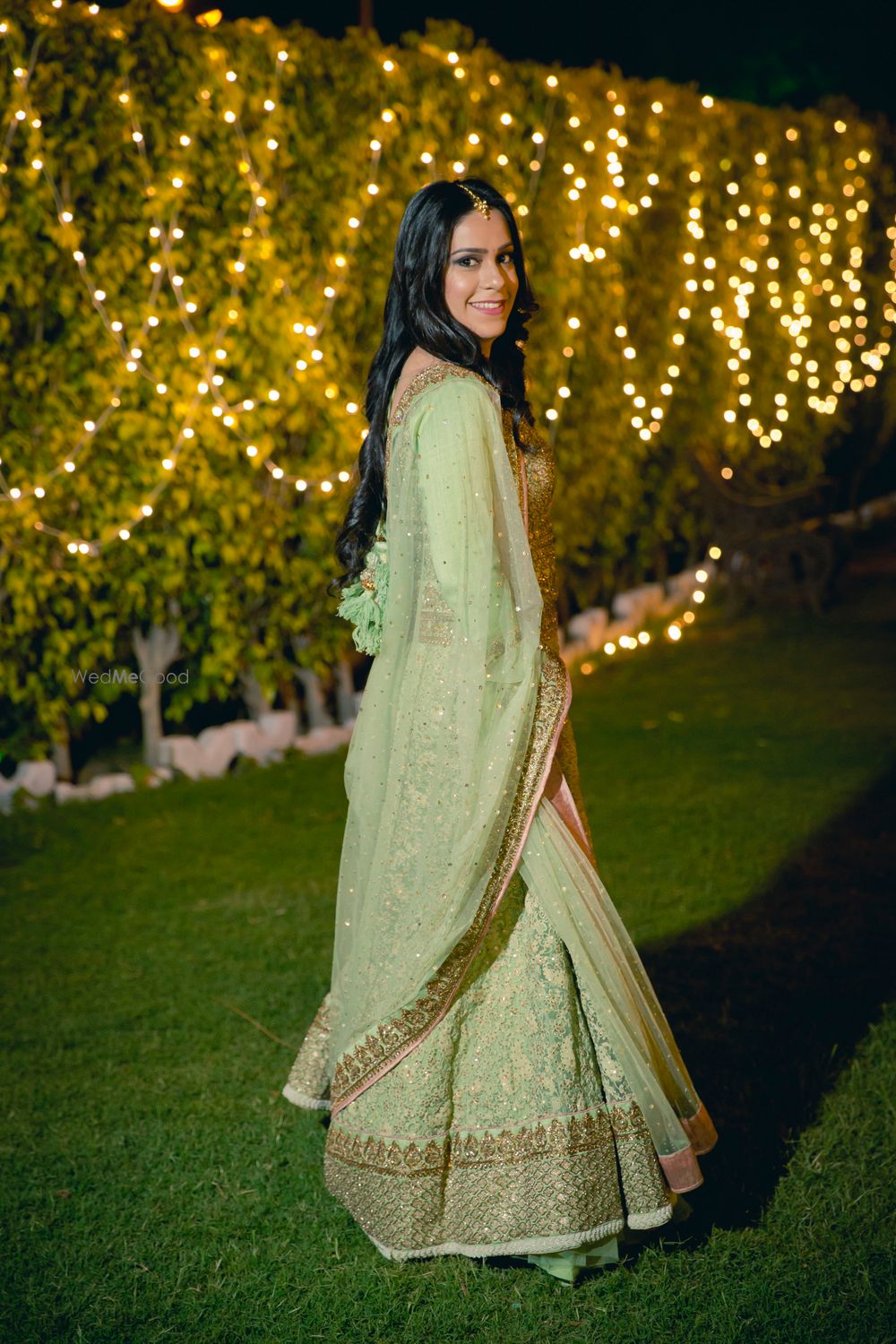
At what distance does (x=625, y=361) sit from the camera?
851cm

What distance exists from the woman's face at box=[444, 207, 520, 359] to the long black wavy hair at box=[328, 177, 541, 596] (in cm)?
1

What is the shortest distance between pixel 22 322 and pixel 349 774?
3342mm

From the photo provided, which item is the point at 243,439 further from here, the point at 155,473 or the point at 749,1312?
the point at 749,1312

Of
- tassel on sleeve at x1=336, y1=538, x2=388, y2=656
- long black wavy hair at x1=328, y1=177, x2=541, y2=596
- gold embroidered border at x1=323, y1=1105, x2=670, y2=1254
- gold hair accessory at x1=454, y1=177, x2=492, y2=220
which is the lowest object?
gold embroidered border at x1=323, y1=1105, x2=670, y2=1254

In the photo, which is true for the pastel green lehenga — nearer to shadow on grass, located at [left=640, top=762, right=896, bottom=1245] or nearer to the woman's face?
the woman's face

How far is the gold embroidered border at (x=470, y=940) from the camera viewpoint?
2.43 metres

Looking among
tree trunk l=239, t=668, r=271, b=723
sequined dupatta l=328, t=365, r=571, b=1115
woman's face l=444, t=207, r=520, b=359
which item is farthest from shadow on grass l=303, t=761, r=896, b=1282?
tree trunk l=239, t=668, r=271, b=723

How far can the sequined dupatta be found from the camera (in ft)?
7.84

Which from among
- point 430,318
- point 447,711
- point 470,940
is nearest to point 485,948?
point 470,940

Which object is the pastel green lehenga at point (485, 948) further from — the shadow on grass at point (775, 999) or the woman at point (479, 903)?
the shadow on grass at point (775, 999)

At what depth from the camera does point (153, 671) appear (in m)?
5.99

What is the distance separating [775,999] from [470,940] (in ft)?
5.04

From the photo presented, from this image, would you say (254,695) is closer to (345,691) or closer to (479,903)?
(345,691)

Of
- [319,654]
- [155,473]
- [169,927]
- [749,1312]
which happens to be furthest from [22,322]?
[749,1312]
